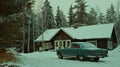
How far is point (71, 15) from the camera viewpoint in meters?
91.1

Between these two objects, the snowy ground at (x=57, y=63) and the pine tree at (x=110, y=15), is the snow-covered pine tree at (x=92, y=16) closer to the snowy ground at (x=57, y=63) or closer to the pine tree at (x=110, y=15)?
the pine tree at (x=110, y=15)

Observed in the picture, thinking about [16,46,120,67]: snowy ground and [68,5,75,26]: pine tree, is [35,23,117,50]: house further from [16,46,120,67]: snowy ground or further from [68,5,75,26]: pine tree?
[68,5,75,26]: pine tree

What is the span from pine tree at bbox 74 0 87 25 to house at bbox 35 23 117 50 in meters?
30.1

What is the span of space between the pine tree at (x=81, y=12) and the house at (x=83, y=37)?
30.1 m

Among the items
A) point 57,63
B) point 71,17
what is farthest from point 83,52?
point 71,17

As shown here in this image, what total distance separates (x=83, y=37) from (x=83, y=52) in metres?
25.1

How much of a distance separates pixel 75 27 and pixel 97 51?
32026mm

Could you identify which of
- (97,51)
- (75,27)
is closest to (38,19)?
(75,27)

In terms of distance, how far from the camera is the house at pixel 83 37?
158 ft

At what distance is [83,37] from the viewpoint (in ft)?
162

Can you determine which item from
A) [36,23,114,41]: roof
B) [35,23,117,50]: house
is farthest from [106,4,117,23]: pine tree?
[36,23,114,41]: roof

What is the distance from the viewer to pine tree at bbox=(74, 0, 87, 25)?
85312 millimetres

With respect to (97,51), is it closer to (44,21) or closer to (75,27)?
(75,27)

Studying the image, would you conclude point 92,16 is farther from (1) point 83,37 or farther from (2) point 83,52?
(2) point 83,52
